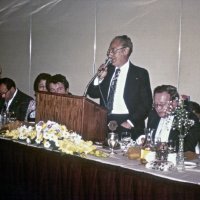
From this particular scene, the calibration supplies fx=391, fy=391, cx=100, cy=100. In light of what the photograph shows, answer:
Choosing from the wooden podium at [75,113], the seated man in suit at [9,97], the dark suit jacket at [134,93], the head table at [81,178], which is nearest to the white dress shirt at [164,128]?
the wooden podium at [75,113]

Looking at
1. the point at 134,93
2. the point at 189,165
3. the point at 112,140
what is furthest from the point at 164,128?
the point at 134,93

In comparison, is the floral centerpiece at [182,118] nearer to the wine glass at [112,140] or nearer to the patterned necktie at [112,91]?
the wine glass at [112,140]

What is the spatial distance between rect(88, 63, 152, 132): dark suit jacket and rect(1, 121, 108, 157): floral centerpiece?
1.59m

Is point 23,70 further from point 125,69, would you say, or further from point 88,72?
point 125,69

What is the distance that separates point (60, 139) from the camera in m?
2.79

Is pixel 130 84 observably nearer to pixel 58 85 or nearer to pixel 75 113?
pixel 58 85

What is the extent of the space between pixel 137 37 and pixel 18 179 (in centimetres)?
284

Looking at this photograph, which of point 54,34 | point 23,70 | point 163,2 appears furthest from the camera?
point 23,70

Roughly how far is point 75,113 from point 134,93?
1.81 m

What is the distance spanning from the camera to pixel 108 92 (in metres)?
4.57

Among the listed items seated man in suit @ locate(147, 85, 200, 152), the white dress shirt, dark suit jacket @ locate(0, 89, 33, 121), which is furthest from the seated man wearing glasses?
the white dress shirt

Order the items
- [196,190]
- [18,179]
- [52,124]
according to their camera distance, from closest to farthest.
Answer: [196,190], [52,124], [18,179]

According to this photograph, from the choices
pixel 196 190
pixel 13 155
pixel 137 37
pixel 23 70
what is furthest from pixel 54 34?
pixel 196 190

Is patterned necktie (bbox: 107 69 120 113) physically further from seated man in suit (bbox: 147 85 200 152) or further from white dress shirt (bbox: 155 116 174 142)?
white dress shirt (bbox: 155 116 174 142)
